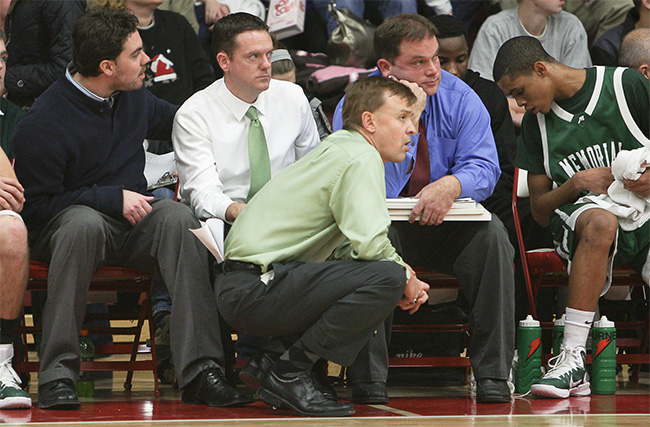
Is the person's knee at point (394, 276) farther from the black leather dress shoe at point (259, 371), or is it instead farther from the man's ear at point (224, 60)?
the man's ear at point (224, 60)

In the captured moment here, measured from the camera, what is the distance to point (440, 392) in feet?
11.9

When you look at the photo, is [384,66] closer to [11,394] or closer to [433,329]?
[433,329]

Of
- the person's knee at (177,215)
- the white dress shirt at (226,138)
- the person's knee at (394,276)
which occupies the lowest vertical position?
the person's knee at (394,276)

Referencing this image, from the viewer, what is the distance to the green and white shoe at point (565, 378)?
331 centimetres

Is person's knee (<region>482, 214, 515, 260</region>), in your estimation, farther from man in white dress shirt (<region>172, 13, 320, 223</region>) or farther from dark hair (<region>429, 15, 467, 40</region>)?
dark hair (<region>429, 15, 467, 40</region>)

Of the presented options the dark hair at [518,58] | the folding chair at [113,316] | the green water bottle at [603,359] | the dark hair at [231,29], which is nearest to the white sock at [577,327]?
the green water bottle at [603,359]

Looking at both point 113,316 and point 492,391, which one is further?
point 113,316

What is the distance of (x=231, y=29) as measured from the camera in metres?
3.73

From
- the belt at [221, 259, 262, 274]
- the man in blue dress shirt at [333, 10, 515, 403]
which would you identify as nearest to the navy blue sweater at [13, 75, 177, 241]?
the belt at [221, 259, 262, 274]

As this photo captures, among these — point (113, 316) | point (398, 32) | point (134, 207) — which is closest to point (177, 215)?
point (134, 207)

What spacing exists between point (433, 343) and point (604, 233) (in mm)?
864

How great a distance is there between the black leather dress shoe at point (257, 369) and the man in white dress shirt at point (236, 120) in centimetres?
71

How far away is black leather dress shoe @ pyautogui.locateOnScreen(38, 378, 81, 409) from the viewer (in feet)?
9.76

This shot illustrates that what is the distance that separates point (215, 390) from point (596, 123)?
6.28 ft
